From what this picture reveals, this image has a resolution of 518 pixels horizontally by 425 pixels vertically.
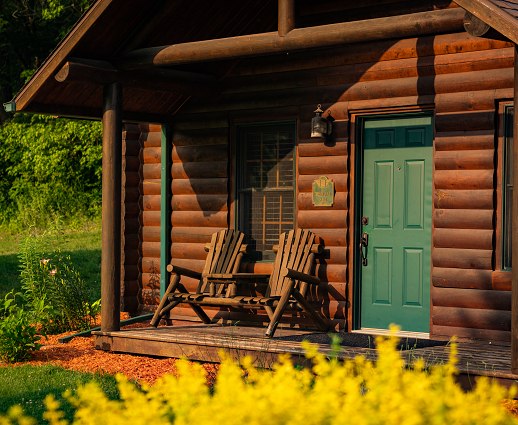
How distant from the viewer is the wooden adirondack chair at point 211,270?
385 inches

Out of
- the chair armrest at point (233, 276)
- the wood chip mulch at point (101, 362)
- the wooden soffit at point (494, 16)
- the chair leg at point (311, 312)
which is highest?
the wooden soffit at point (494, 16)

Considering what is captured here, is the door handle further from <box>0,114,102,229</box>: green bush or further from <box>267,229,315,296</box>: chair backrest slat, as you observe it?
<box>0,114,102,229</box>: green bush

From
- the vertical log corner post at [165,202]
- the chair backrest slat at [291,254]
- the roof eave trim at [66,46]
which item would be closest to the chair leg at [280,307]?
the chair backrest slat at [291,254]

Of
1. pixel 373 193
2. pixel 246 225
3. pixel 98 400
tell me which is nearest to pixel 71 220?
pixel 246 225

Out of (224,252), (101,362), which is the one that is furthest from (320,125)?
(101,362)

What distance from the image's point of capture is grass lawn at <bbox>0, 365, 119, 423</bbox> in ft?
22.4

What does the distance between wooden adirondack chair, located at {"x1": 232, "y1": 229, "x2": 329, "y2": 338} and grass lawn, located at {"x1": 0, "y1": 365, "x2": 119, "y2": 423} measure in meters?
1.74

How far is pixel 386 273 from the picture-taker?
927 centimetres

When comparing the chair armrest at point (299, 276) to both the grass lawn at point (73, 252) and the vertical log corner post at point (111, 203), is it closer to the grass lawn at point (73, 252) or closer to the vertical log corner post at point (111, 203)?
the vertical log corner post at point (111, 203)

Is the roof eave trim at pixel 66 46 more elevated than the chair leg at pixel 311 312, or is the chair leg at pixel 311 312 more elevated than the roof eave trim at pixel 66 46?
the roof eave trim at pixel 66 46

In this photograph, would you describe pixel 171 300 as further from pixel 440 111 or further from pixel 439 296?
pixel 440 111

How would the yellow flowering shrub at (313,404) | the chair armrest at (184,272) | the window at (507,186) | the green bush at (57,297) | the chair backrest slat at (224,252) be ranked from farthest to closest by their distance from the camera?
1. the green bush at (57,297)
2. the chair backrest slat at (224,252)
3. the chair armrest at (184,272)
4. the window at (507,186)
5. the yellow flowering shrub at (313,404)

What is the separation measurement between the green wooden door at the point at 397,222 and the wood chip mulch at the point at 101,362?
2.03 meters

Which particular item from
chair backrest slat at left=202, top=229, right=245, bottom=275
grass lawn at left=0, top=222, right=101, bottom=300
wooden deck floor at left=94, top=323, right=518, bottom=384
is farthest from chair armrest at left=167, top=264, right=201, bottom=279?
grass lawn at left=0, top=222, right=101, bottom=300
